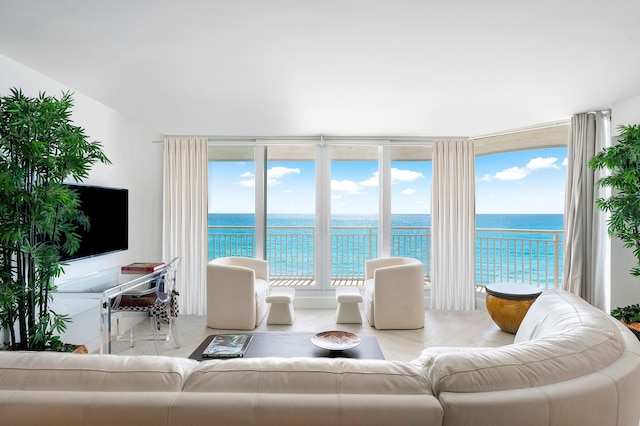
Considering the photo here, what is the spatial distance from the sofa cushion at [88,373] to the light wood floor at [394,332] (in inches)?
94.0

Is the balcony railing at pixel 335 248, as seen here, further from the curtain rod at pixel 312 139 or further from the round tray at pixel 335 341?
the round tray at pixel 335 341

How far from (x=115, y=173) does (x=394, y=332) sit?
369 centimetres

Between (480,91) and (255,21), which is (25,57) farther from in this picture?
(480,91)

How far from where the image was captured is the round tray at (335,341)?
7.39 ft

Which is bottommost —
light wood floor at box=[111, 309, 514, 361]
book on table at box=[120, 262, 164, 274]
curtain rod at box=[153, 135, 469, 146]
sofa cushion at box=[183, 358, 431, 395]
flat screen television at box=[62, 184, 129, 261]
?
light wood floor at box=[111, 309, 514, 361]

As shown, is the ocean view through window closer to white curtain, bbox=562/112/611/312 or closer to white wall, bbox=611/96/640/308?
white curtain, bbox=562/112/611/312

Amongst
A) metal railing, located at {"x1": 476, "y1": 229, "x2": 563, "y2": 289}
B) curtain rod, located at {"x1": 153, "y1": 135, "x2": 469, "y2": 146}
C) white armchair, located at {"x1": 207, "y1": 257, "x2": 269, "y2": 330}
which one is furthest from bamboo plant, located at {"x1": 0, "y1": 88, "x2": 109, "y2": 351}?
metal railing, located at {"x1": 476, "y1": 229, "x2": 563, "y2": 289}

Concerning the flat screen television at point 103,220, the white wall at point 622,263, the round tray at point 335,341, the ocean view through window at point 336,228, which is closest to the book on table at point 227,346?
the round tray at point 335,341

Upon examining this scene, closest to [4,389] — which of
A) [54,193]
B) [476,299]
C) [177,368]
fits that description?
[177,368]

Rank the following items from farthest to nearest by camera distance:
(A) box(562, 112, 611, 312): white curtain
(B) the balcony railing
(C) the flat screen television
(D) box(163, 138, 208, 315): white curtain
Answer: (B) the balcony railing
(D) box(163, 138, 208, 315): white curtain
(A) box(562, 112, 611, 312): white curtain
(C) the flat screen television

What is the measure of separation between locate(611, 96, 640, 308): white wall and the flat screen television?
517 cm

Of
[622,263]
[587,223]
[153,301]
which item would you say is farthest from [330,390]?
[587,223]

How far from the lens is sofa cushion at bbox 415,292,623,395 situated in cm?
101

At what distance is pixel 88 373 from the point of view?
103 cm
